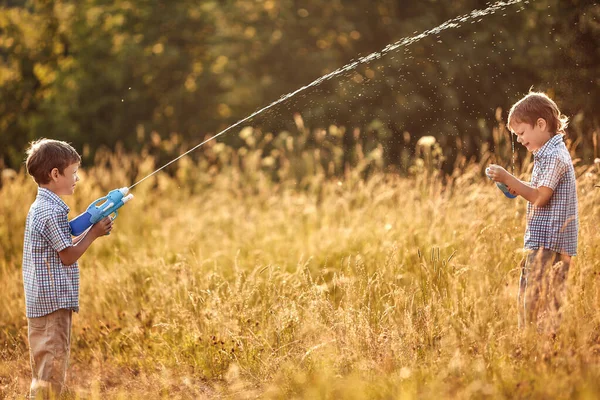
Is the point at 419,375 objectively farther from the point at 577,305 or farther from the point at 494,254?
the point at 494,254

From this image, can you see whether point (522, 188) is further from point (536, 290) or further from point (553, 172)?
point (536, 290)

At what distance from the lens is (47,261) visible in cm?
368

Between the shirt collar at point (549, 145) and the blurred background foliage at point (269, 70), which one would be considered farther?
the blurred background foliage at point (269, 70)

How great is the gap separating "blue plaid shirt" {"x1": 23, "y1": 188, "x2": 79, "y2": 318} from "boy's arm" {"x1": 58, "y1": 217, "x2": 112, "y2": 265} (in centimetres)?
3

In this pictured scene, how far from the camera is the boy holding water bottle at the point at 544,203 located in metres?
3.60

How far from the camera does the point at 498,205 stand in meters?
5.16

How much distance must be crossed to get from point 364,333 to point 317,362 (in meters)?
0.29

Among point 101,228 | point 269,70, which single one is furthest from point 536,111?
point 269,70

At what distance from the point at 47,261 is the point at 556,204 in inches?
104

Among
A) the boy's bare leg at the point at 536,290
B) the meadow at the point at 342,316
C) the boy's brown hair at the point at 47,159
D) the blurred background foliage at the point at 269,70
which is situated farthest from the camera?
the blurred background foliage at the point at 269,70

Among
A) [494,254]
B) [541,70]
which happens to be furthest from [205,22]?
[494,254]

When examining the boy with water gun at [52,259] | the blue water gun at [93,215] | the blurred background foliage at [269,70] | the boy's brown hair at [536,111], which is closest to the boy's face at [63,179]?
the boy with water gun at [52,259]

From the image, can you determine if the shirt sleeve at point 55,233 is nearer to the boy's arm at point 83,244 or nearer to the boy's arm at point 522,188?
the boy's arm at point 83,244

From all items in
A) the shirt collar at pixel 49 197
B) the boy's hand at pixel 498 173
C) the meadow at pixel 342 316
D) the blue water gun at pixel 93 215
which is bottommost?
the meadow at pixel 342 316
